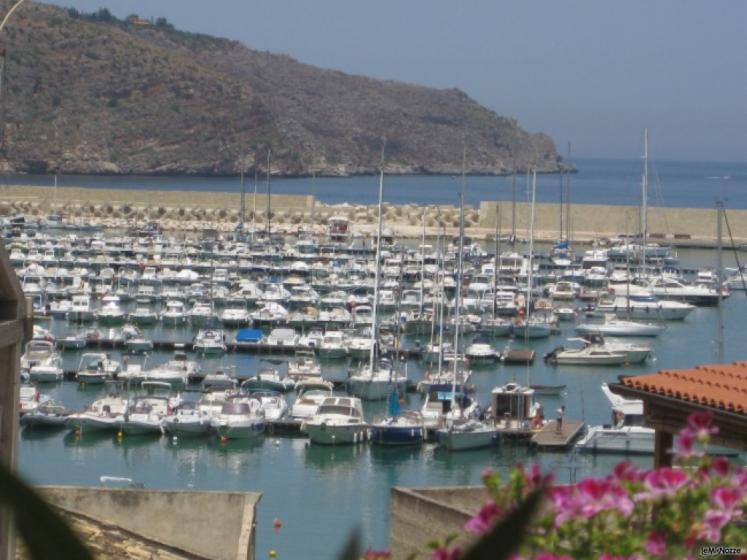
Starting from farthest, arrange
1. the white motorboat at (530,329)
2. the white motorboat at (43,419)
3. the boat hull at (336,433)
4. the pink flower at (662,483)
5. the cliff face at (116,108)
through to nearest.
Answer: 1. the cliff face at (116,108)
2. the white motorboat at (530,329)
3. the white motorboat at (43,419)
4. the boat hull at (336,433)
5. the pink flower at (662,483)

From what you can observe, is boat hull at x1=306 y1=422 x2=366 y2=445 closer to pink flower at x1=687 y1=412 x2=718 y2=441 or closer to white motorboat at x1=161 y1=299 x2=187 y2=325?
white motorboat at x1=161 y1=299 x2=187 y2=325

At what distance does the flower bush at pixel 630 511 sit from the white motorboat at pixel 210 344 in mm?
32349

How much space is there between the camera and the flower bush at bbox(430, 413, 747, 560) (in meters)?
2.96

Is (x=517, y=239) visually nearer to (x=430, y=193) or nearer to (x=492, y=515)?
(x=492, y=515)

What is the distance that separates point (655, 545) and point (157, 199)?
245 ft

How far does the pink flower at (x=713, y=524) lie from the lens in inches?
116

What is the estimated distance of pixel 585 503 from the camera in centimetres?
299

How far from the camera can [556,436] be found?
84.8 feet

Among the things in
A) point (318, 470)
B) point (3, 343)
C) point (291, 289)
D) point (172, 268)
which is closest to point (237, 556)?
point (3, 343)

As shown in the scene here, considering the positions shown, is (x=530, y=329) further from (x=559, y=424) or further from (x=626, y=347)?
(x=559, y=424)

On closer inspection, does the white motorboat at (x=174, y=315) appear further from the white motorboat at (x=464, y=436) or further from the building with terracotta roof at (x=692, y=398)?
the building with terracotta roof at (x=692, y=398)

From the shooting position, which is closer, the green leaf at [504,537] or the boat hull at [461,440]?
the green leaf at [504,537]

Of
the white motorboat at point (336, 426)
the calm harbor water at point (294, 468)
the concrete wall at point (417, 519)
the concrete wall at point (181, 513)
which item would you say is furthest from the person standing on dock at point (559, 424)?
the concrete wall at point (417, 519)

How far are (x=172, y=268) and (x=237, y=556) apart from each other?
3975 centimetres
